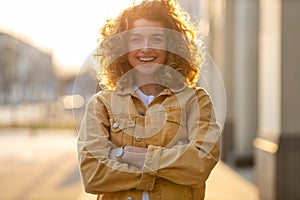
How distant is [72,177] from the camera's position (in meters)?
9.39

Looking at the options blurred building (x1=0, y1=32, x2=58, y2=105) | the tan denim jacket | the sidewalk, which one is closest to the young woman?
the tan denim jacket

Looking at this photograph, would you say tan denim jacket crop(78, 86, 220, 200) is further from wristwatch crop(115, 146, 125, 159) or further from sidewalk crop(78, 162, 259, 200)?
sidewalk crop(78, 162, 259, 200)

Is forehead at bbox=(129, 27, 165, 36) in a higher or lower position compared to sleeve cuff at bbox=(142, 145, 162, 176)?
higher

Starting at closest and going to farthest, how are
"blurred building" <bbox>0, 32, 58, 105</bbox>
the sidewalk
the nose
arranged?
1. the nose
2. the sidewalk
3. "blurred building" <bbox>0, 32, 58, 105</bbox>

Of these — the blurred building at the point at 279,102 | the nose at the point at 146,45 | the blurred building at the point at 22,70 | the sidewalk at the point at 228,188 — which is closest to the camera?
the nose at the point at 146,45

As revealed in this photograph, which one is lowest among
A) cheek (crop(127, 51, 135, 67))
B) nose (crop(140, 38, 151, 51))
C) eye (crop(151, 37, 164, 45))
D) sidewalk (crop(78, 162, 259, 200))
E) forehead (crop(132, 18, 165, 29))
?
sidewalk (crop(78, 162, 259, 200))

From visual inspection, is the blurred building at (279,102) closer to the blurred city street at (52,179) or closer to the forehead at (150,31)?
the blurred city street at (52,179)

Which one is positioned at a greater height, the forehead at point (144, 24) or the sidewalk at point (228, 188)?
the forehead at point (144, 24)

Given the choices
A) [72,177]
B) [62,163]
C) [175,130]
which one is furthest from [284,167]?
[62,163]

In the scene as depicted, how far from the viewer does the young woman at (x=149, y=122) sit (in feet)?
7.23

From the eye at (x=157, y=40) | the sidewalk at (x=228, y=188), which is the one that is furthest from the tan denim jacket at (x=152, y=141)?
the sidewalk at (x=228, y=188)

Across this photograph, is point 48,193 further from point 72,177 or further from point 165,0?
point 165,0

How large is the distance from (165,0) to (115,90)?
1.47 feet

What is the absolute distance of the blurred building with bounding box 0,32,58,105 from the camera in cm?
3431
